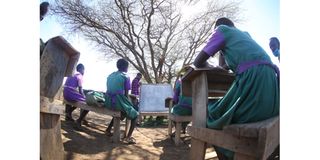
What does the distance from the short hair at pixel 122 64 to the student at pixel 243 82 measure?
1.44 ft

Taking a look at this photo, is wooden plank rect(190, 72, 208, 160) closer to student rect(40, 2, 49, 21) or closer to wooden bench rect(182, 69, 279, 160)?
wooden bench rect(182, 69, 279, 160)

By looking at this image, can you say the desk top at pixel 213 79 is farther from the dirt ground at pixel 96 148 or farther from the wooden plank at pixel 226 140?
the dirt ground at pixel 96 148

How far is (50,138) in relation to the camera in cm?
110

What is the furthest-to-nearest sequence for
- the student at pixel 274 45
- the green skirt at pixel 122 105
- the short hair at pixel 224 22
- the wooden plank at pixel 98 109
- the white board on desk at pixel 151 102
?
the white board on desk at pixel 151 102, the green skirt at pixel 122 105, the wooden plank at pixel 98 109, the short hair at pixel 224 22, the student at pixel 274 45

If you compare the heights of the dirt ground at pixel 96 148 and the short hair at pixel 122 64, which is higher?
the short hair at pixel 122 64

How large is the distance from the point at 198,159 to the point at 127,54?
63cm

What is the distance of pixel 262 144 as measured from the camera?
783mm

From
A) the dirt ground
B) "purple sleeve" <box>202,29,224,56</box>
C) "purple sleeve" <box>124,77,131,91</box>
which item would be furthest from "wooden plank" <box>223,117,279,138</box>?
"purple sleeve" <box>124,77,131,91</box>

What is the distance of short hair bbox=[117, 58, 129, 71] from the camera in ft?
4.72

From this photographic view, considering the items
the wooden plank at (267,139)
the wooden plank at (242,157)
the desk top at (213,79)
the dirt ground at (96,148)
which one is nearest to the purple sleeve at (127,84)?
the dirt ground at (96,148)

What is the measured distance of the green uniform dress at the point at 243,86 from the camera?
1012mm

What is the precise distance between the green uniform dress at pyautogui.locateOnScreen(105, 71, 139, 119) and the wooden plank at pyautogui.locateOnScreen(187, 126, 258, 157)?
3.70ft
